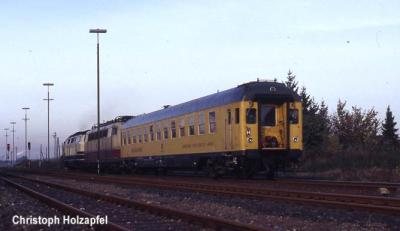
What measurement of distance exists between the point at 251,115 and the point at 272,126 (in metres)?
1.22

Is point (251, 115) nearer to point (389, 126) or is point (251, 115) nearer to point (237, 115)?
point (237, 115)

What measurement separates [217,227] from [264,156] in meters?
12.1

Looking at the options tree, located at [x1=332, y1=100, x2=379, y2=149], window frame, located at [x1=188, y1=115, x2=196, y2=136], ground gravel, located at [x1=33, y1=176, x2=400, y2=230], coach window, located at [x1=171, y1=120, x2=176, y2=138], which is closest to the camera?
ground gravel, located at [x1=33, y1=176, x2=400, y2=230]

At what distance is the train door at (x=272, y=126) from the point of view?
22328 millimetres

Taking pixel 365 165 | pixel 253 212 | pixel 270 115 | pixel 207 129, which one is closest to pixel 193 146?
pixel 207 129

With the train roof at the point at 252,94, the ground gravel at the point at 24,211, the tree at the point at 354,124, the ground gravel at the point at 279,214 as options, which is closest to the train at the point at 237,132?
the train roof at the point at 252,94

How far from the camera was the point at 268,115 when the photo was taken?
22656 millimetres

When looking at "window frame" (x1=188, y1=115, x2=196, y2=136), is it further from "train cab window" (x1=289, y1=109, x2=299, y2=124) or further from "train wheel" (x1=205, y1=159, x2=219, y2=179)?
"train cab window" (x1=289, y1=109, x2=299, y2=124)

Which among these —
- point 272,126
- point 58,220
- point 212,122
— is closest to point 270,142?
point 272,126

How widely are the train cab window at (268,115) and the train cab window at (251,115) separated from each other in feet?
1.50

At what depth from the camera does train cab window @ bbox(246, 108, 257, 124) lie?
71.7ft

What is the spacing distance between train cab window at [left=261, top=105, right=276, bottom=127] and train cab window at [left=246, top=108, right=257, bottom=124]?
46 centimetres

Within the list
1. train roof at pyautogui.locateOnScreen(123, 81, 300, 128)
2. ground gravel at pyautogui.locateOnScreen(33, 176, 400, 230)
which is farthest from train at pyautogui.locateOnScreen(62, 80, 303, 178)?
ground gravel at pyautogui.locateOnScreen(33, 176, 400, 230)

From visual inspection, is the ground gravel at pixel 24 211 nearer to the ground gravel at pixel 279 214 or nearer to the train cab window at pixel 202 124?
the ground gravel at pixel 279 214
